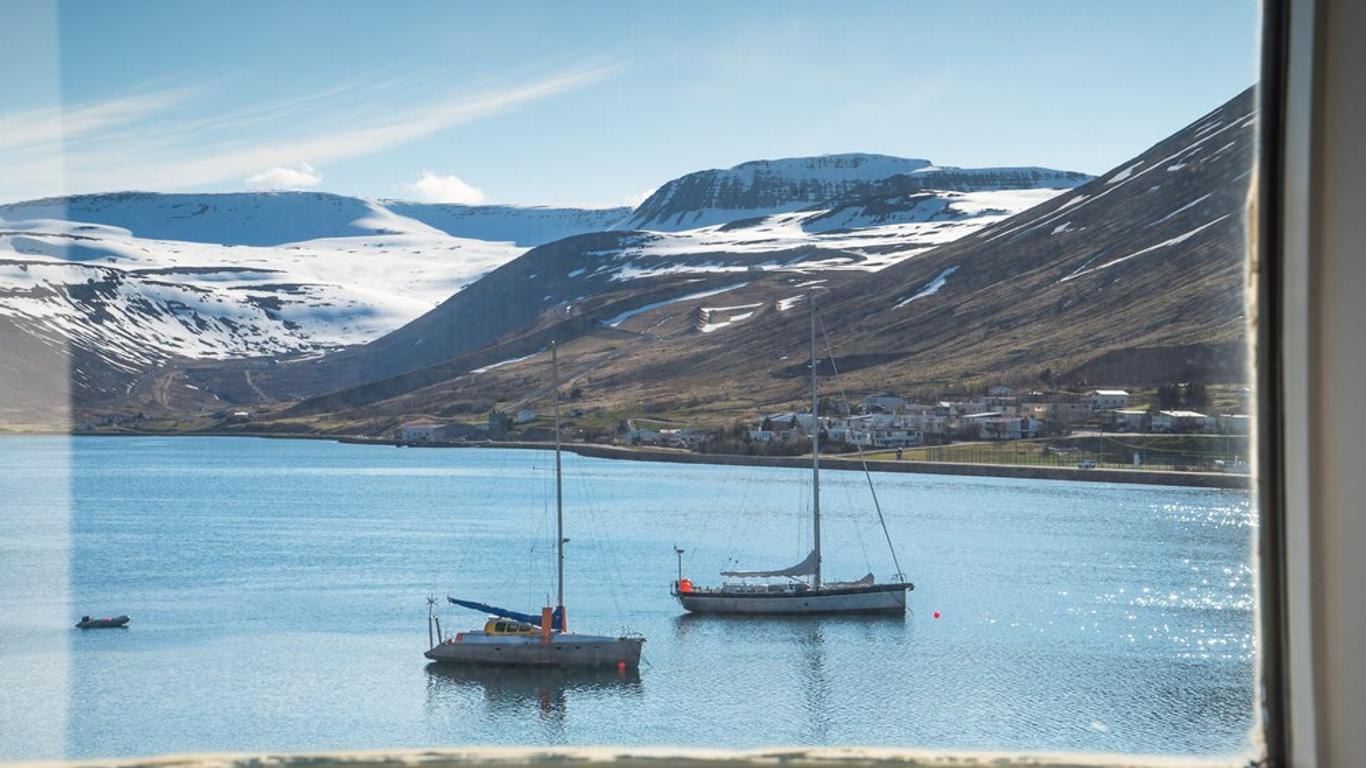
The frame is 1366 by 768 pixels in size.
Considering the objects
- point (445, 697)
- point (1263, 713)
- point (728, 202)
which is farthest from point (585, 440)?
point (728, 202)

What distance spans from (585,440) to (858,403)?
303 inches

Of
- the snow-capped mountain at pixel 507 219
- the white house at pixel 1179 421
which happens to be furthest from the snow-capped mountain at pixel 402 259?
the white house at pixel 1179 421

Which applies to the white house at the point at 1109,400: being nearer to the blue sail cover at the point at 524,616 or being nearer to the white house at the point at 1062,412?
the white house at the point at 1062,412

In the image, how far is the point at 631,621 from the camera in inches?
540

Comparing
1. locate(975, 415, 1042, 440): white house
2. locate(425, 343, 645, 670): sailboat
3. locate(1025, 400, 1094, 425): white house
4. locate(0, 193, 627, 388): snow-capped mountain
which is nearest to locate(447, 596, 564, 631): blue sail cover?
locate(425, 343, 645, 670): sailboat

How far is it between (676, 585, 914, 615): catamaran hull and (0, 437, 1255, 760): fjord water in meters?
0.19

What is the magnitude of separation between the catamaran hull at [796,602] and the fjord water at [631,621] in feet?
0.62

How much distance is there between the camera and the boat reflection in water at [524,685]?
33.5 ft

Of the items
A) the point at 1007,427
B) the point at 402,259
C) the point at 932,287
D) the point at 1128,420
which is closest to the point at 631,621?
the point at 1128,420

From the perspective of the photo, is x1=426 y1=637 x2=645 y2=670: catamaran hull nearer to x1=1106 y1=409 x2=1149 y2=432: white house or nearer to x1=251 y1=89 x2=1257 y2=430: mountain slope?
x1=1106 y1=409 x2=1149 y2=432: white house

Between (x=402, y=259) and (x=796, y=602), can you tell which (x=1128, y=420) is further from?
(x=402, y=259)

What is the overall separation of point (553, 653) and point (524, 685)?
34 centimetres

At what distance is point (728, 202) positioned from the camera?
10138cm

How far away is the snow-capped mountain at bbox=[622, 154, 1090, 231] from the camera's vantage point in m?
93.2
